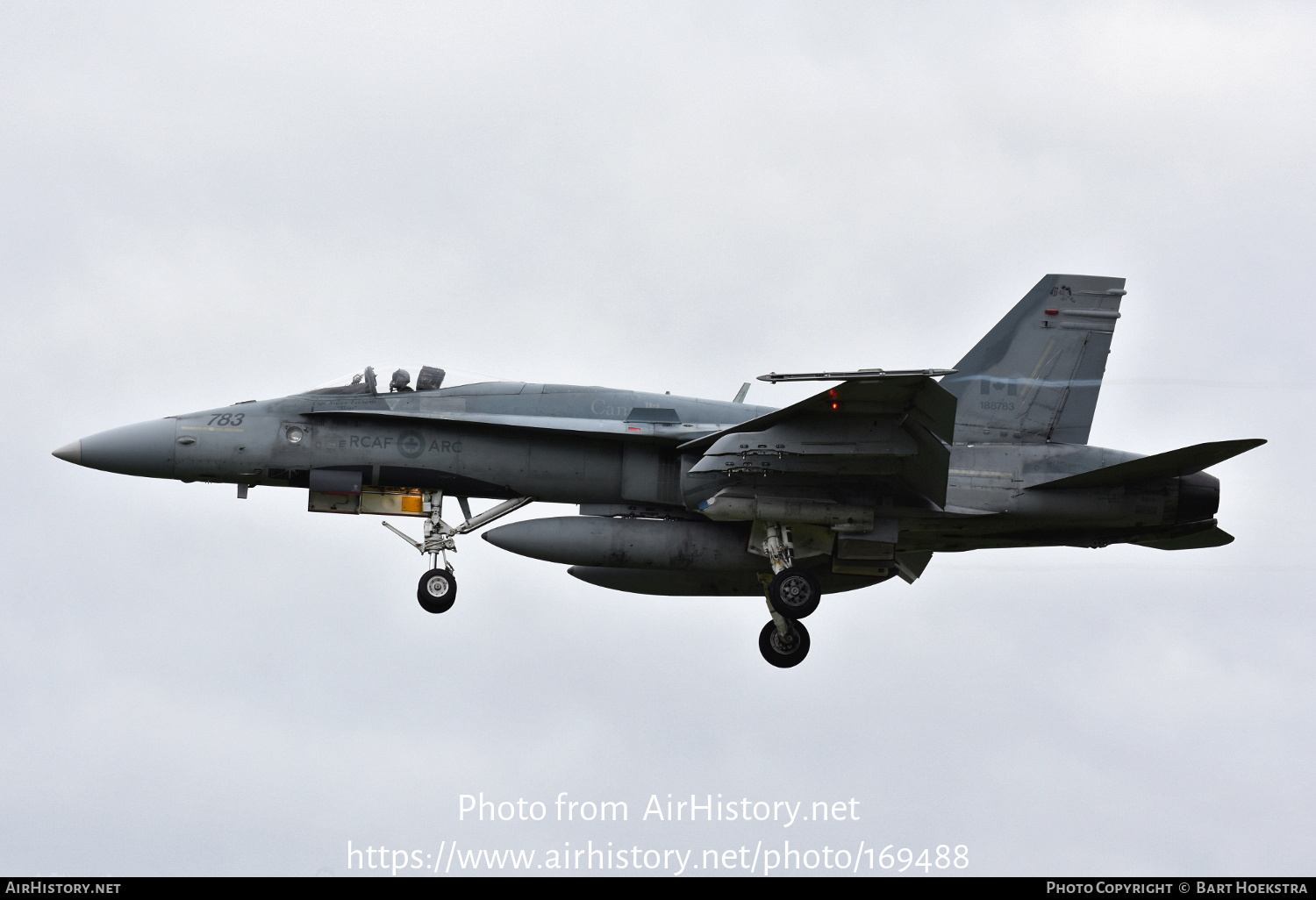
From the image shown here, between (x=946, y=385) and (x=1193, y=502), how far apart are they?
3605 mm

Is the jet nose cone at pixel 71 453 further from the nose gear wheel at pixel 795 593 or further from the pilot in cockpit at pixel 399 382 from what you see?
the nose gear wheel at pixel 795 593

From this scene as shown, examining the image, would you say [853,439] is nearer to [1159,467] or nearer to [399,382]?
[1159,467]

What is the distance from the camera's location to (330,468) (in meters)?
20.7

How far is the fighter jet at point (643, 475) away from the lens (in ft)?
66.6

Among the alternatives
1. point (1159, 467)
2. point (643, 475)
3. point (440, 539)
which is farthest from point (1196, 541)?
point (440, 539)

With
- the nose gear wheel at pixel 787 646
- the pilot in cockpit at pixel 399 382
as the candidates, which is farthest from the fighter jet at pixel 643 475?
the nose gear wheel at pixel 787 646

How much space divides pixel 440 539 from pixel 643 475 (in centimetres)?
283

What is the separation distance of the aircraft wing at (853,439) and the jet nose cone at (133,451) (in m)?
6.98

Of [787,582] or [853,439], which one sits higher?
[853,439]

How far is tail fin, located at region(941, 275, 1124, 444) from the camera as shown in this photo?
21.3 metres

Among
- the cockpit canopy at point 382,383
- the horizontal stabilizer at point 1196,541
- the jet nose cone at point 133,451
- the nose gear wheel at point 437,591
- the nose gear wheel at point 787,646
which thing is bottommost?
the nose gear wheel at point 787,646

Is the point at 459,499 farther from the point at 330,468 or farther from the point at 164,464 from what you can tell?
the point at 164,464

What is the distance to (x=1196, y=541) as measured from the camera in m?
22.0

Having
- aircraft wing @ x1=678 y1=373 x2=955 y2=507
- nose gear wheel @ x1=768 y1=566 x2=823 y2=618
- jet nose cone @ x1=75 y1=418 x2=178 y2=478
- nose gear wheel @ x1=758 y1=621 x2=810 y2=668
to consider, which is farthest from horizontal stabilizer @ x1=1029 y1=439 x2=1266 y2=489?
jet nose cone @ x1=75 y1=418 x2=178 y2=478
